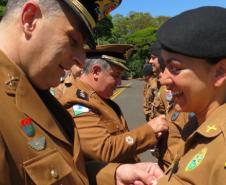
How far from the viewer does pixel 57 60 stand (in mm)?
1995

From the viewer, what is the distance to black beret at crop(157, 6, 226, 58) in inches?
77.5

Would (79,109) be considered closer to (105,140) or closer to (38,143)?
(105,140)

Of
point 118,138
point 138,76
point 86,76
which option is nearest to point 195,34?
point 118,138

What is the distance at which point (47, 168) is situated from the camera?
183cm

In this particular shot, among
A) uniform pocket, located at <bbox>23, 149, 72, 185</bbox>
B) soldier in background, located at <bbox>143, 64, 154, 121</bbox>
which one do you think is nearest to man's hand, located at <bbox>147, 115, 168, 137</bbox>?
uniform pocket, located at <bbox>23, 149, 72, 185</bbox>

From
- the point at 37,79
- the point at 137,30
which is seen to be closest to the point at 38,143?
the point at 37,79

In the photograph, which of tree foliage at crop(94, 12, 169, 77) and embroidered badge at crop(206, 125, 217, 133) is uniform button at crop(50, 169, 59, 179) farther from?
tree foliage at crop(94, 12, 169, 77)

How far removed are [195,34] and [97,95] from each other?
5.63ft

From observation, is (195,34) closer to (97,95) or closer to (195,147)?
(195,147)

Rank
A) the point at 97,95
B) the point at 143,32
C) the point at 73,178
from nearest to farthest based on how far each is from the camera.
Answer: the point at 73,178 → the point at 97,95 → the point at 143,32

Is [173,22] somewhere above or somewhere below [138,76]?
above

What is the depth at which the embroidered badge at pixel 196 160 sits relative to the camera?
6.07 feet

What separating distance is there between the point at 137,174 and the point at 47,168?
778mm

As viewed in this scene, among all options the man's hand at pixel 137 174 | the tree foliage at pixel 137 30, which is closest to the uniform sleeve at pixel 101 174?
the man's hand at pixel 137 174
